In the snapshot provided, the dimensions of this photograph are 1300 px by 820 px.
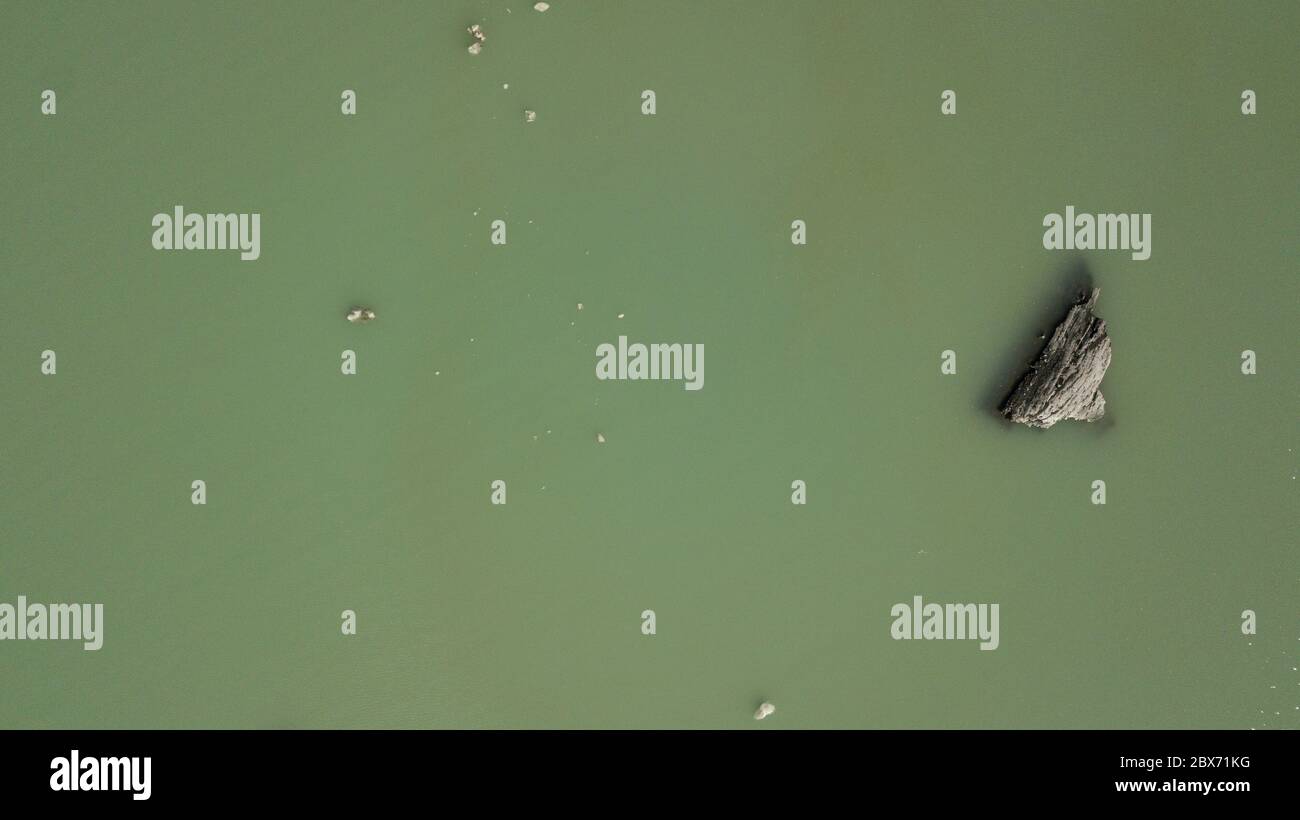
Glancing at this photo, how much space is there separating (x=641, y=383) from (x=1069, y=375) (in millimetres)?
732

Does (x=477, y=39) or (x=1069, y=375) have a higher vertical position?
(x=477, y=39)

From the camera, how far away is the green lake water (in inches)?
51.8

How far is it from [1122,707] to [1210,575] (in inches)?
11.0

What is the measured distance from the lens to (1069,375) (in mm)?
1308

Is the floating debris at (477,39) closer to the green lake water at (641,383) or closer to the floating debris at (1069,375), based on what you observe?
the green lake water at (641,383)

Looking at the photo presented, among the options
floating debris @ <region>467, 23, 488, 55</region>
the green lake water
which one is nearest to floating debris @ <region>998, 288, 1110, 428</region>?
the green lake water

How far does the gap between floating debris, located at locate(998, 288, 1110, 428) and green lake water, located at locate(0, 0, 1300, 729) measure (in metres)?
0.03

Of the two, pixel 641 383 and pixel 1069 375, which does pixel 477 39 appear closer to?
pixel 641 383

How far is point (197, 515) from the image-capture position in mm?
1321

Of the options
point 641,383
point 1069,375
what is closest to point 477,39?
point 641,383

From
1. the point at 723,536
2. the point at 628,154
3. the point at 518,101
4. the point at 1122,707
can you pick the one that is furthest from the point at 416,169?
the point at 1122,707

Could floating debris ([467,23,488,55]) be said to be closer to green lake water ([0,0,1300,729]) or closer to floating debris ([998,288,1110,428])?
green lake water ([0,0,1300,729])

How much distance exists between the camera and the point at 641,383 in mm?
1327
